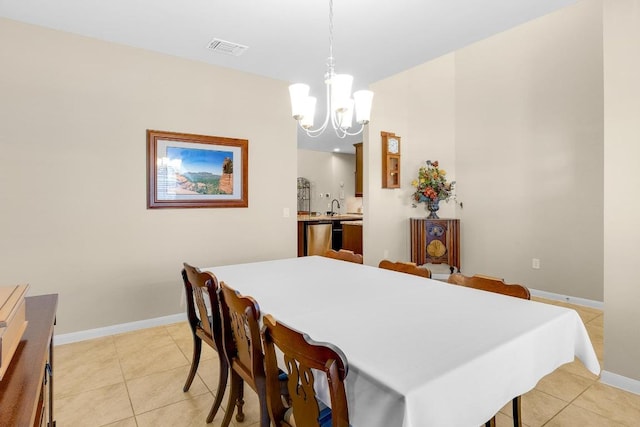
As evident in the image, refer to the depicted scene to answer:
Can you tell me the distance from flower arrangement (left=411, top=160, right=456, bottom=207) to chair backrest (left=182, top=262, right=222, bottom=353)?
11.6 feet

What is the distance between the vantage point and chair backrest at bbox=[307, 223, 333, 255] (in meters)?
6.10

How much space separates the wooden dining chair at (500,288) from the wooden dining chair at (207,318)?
1307 millimetres

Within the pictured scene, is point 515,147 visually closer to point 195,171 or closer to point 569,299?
point 569,299

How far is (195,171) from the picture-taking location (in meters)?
3.53

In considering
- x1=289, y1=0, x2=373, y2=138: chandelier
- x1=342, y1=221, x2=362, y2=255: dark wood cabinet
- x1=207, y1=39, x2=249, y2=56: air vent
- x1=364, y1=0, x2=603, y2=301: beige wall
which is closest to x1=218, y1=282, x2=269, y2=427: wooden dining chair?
x1=289, y1=0, x2=373, y2=138: chandelier

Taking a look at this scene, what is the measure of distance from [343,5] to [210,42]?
4.22 feet

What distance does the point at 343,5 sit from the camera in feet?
8.17

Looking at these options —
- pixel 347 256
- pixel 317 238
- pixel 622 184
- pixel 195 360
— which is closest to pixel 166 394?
pixel 195 360

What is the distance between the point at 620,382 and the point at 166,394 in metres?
2.86

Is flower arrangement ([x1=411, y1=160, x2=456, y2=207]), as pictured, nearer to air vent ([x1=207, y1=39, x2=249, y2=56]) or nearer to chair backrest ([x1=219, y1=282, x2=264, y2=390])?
air vent ([x1=207, y1=39, x2=249, y2=56])

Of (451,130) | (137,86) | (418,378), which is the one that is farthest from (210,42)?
(451,130)

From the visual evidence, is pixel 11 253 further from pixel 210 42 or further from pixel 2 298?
pixel 2 298

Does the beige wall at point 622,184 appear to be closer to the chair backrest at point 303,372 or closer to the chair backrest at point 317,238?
the chair backrest at point 303,372

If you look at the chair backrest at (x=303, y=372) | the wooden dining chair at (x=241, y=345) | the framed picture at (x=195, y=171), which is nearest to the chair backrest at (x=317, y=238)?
the framed picture at (x=195, y=171)
